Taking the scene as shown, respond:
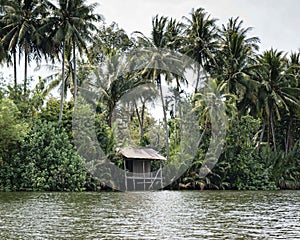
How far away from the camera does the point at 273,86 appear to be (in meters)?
37.9

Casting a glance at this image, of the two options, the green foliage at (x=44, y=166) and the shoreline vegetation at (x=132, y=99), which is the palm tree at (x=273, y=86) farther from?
the green foliage at (x=44, y=166)

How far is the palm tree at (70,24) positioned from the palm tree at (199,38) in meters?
8.14

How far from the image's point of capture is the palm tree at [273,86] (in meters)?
37.2

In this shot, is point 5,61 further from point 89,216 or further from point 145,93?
point 89,216

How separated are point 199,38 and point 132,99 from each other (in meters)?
6.80

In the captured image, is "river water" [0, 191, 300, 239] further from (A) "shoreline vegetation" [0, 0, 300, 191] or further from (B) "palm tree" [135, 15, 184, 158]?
(B) "palm tree" [135, 15, 184, 158]

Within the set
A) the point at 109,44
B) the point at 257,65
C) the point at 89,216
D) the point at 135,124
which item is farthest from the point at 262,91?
the point at 89,216

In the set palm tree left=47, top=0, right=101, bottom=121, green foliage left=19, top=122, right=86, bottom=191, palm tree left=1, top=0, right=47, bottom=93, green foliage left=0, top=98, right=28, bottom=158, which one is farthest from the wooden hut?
palm tree left=1, top=0, right=47, bottom=93

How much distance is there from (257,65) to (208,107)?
5.61m

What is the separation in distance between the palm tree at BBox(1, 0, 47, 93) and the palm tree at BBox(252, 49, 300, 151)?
16146 mm

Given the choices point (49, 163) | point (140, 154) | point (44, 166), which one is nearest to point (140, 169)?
point (140, 154)

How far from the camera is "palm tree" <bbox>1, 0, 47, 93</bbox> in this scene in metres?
30.5

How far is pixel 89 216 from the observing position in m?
13.8

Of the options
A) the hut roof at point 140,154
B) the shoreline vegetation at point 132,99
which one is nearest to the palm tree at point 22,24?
the shoreline vegetation at point 132,99
